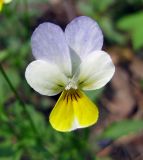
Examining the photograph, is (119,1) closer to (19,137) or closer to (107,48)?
(107,48)

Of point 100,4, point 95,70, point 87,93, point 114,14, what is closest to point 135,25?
point 100,4

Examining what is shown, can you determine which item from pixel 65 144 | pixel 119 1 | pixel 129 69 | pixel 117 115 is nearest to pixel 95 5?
pixel 119 1

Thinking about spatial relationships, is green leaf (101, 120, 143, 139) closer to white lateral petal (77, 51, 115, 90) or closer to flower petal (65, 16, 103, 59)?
white lateral petal (77, 51, 115, 90)

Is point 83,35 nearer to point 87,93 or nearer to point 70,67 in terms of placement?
point 70,67

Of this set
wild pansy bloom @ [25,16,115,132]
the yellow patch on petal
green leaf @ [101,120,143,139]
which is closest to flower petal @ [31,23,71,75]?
wild pansy bloom @ [25,16,115,132]

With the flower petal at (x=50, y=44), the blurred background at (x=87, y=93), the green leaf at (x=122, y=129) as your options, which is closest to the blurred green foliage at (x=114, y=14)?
the blurred background at (x=87, y=93)

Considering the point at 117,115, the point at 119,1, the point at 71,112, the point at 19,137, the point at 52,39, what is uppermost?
the point at 52,39
